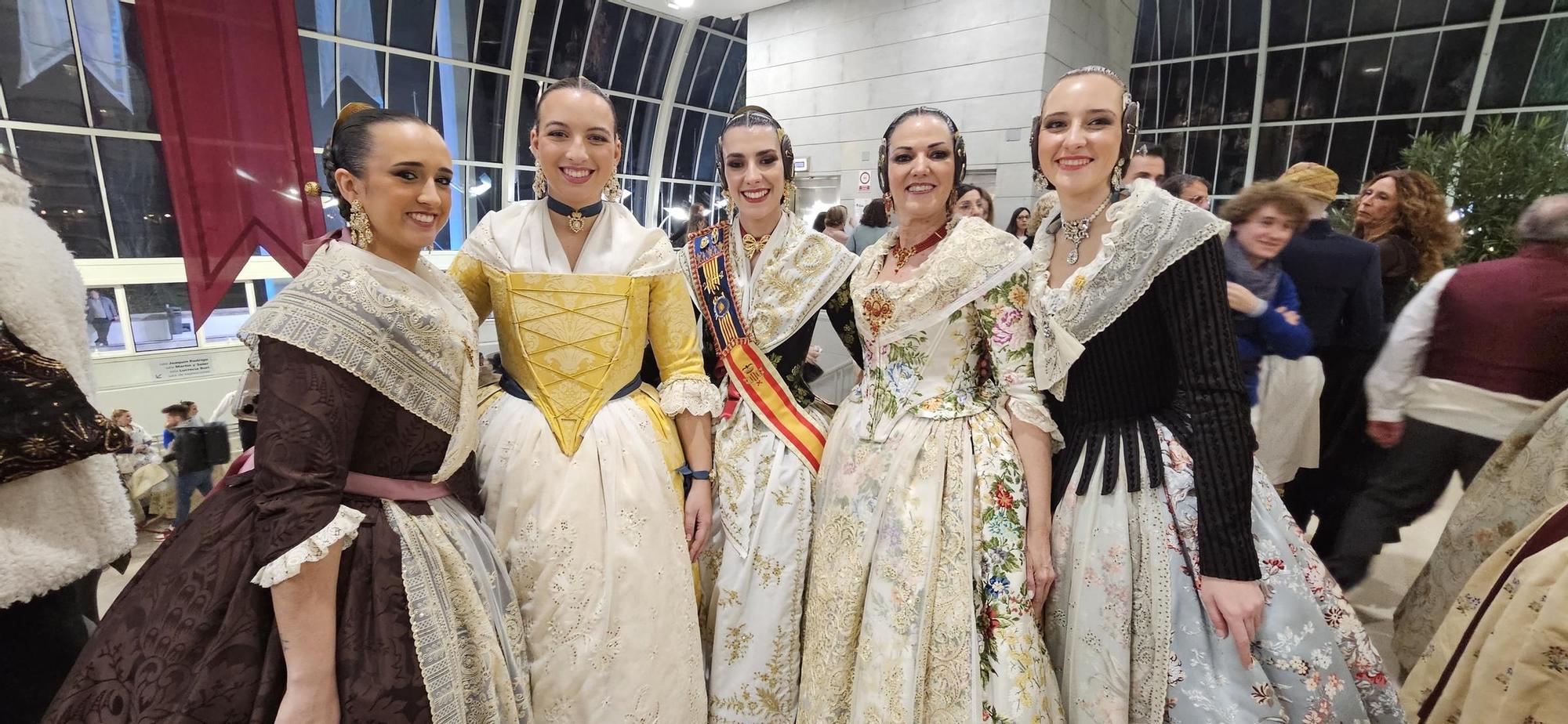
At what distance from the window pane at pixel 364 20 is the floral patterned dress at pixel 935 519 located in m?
7.34

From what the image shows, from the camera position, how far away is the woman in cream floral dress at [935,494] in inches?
47.6

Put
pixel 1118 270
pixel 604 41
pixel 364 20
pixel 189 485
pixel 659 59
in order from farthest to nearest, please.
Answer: pixel 659 59 → pixel 604 41 → pixel 364 20 → pixel 189 485 → pixel 1118 270

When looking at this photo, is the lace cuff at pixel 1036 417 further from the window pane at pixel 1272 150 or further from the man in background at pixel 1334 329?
the window pane at pixel 1272 150

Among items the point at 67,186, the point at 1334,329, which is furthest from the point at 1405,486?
the point at 67,186

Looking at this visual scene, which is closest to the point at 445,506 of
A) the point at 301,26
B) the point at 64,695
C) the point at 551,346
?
the point at 551,346

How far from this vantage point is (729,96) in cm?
994

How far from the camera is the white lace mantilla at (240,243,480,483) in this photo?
95 cm

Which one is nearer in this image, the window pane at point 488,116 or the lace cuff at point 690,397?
the lace cuff at point 690,397

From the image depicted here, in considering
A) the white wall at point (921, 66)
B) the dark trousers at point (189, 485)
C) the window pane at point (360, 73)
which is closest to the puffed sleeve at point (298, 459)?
the dark trousers at point (189, 485)

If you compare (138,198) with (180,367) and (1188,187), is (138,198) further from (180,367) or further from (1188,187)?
(1188,187)

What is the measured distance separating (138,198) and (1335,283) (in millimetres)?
8160

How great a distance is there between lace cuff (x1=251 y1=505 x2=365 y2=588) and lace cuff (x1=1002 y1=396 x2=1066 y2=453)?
3.96 ft

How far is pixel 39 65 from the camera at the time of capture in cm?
438

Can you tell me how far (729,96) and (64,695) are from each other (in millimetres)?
10252
